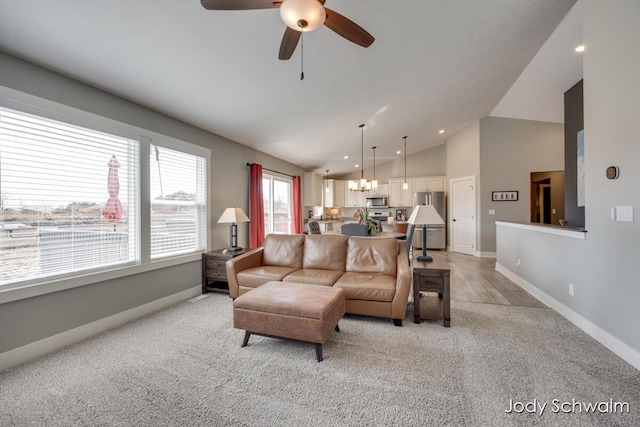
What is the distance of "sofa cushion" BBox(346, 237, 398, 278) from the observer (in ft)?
10.4

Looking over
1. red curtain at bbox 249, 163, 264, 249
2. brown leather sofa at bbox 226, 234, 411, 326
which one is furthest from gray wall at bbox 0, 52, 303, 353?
brown leather sofa at bbox 226, 234, 411, 326

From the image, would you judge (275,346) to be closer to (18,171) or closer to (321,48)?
(18,171)

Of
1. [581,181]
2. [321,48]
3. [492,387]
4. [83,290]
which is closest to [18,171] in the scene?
[83,290]

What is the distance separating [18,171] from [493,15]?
15.1 ft

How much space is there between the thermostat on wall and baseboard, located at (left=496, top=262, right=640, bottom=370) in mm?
1380

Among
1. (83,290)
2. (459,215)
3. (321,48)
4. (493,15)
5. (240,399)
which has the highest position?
(493,15)

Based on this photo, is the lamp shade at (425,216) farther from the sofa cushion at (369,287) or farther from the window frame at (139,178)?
the window frame at (139,178)

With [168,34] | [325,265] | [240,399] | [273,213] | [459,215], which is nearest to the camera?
[240,399]

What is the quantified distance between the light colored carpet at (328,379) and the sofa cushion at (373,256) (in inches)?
28.4

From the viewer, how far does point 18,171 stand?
212cm

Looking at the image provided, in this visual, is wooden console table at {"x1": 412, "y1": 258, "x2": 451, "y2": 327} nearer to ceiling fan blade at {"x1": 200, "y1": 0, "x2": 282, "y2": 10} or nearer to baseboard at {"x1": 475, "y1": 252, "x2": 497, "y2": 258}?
ceiling fan blade at {"x1": 200, "y1": 0, "x2": 282, "y2": 10}

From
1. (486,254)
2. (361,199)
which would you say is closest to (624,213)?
(486,254)

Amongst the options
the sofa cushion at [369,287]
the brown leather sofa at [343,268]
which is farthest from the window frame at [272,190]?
the sofa cushion at [369,287]

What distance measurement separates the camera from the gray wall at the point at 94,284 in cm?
209
